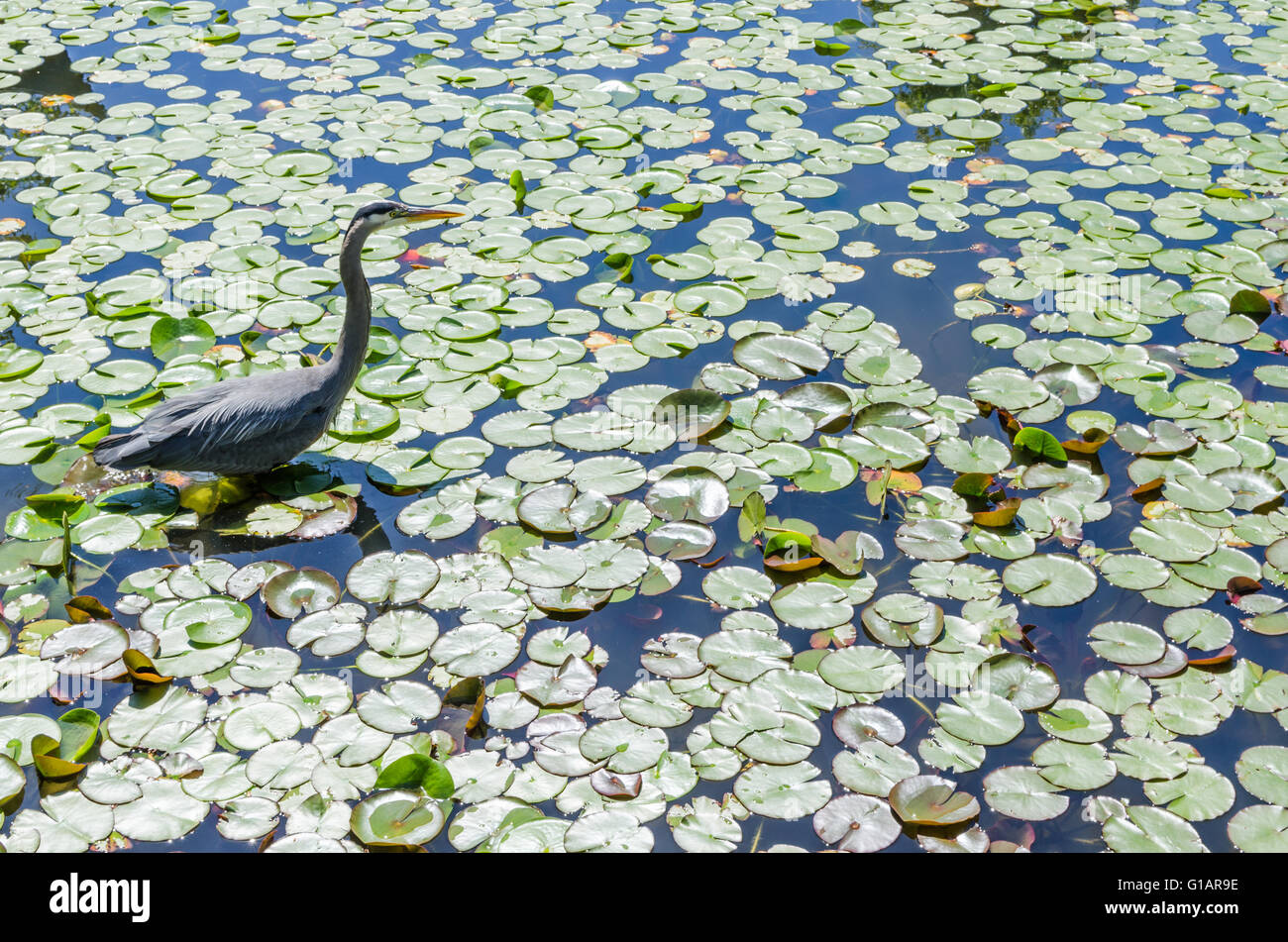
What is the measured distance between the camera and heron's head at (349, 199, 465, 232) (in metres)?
4.21

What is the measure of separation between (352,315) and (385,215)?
1.39ft

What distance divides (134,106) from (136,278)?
2.26m

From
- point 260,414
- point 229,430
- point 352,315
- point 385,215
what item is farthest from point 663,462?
point 229,430

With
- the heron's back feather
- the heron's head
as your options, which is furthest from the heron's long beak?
the heron's back feather

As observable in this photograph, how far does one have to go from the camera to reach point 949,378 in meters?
4.77

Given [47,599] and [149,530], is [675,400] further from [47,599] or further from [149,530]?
[47,599]

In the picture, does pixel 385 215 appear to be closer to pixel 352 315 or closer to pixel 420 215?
pixel 420 215

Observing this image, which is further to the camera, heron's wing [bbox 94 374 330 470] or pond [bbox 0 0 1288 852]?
heron's wing [bbox 94 374 330 470]

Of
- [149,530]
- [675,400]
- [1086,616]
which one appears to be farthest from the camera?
[675,400]

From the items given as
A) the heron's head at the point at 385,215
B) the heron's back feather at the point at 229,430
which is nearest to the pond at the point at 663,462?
the heron's back feather at the point at 229,430

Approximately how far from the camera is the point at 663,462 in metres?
4.37

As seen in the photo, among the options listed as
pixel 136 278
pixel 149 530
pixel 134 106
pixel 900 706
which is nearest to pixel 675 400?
pixel 900 706

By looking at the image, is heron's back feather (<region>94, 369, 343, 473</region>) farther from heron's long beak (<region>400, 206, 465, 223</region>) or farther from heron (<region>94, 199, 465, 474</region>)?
heron's long beak (<region>400, 206, 465, 223</region>)

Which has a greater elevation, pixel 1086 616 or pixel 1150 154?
pixel 1150 154
